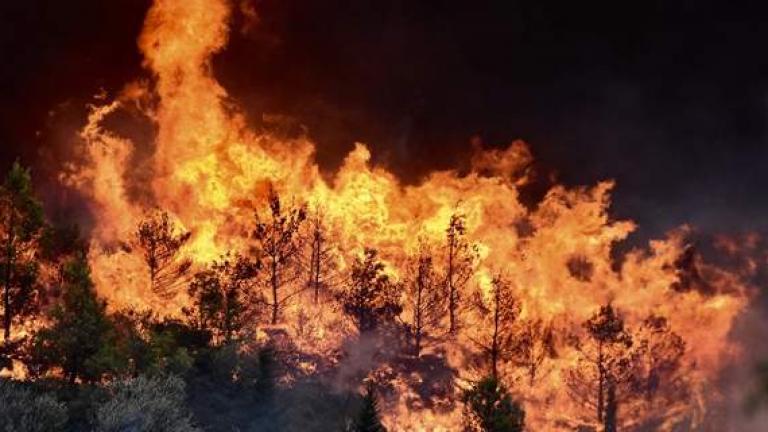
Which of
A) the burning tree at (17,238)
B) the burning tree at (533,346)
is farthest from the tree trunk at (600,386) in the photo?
the burning tree at (17,238)

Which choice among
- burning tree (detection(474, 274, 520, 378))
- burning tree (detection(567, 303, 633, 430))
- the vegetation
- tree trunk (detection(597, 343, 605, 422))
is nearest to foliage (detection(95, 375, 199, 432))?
the vegetation

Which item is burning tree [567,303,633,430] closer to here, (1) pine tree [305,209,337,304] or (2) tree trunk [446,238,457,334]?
(2) tree trunk [446,238,457,334]

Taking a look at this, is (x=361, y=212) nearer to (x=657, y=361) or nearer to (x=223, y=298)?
(x=223, y=298)

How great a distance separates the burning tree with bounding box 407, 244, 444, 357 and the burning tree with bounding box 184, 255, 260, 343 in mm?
10909

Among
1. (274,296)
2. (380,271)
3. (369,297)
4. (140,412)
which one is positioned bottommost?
(140,412)

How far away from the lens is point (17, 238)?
132 ft

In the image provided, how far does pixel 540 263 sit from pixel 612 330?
6943 mm

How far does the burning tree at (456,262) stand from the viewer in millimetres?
51156

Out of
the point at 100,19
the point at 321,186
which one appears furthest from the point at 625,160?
the point at 100,19

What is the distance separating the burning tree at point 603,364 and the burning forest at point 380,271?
0.13 meters

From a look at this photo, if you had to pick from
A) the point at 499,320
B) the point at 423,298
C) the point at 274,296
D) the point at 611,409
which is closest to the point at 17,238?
the point at 274,296

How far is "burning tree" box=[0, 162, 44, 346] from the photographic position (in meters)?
40.1

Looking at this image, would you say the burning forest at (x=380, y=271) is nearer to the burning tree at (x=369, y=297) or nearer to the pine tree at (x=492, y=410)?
the burning tree at (x=369, y=297)

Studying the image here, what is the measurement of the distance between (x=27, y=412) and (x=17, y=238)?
65.3ft
